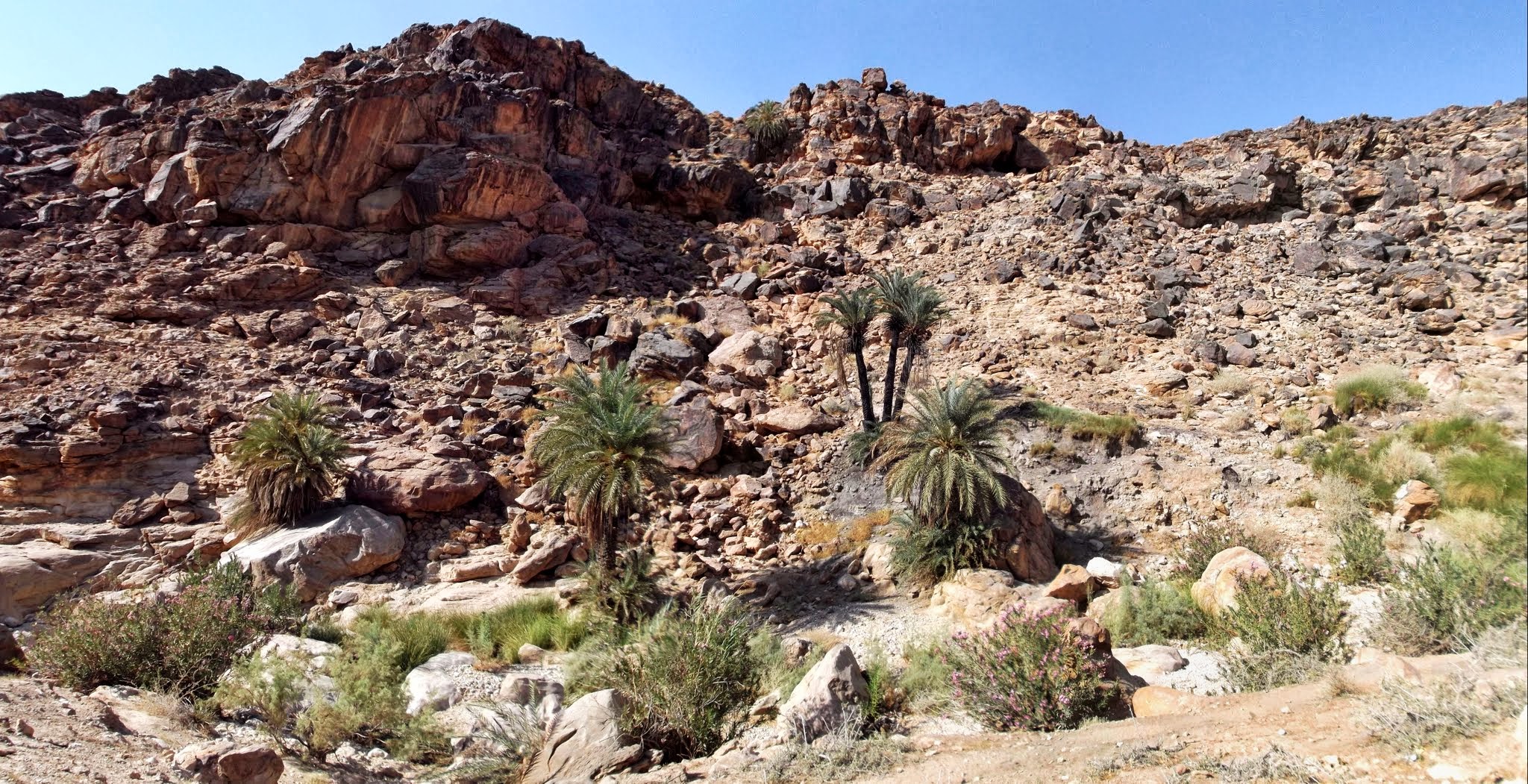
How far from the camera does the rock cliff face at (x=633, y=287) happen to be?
15.5 metres

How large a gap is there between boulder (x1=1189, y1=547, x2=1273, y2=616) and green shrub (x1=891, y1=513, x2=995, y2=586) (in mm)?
3350

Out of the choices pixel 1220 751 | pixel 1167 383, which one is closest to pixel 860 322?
pixel 1167 383

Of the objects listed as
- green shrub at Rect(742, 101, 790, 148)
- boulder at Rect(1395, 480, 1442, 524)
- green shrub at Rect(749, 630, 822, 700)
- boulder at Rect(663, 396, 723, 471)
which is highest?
green shrub at Rect(742, 101, 790, 148)

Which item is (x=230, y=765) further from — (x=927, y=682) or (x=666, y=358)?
(x=666, y=358)

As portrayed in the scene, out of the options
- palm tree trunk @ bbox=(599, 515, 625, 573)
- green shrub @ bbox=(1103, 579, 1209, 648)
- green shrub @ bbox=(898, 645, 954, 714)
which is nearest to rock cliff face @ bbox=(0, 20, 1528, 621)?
palm tree trunk @ bbox=(599, 515, 625, 573)

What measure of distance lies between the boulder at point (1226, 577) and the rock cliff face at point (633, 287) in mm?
3230

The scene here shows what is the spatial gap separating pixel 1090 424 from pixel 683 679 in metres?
12.0

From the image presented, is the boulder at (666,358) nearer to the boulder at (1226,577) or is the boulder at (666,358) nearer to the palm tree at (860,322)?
the palm tree at (860,322)

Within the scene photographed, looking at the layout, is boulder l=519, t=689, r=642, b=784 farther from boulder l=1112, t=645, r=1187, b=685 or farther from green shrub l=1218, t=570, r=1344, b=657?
green shrub l=1218, t=570, r=1344, b=657

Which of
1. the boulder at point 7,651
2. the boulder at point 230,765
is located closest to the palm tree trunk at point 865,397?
the boulder at point 230,765

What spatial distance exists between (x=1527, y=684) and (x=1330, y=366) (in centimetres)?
1682

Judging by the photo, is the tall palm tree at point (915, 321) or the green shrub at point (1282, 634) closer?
the green shrub at point (1282, 634)

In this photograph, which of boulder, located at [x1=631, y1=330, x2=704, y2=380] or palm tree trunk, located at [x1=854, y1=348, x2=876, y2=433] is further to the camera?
boulder, located at [x1=631, y1=330, x2=704, y2=380]

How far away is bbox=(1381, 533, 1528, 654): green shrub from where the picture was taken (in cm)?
447
